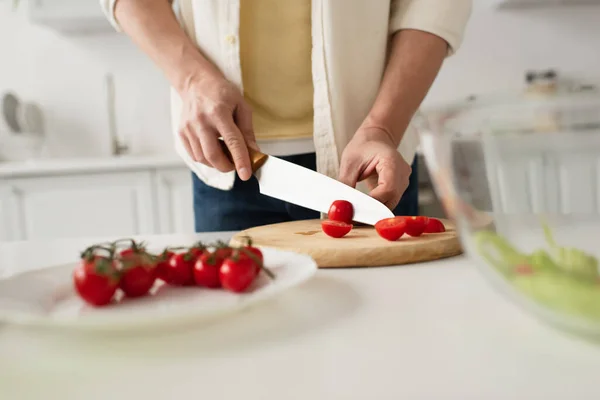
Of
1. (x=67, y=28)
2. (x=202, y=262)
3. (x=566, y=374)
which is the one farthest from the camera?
(x=67, y=28)

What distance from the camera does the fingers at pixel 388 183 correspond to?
0.82 metres

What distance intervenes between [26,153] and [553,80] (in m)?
2.47

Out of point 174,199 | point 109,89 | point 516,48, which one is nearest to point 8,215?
point 174,199

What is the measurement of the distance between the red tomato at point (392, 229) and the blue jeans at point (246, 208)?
1.14 ft

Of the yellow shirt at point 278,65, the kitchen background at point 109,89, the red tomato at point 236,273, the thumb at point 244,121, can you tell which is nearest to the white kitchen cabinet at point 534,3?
the kitchen background at point 109,89

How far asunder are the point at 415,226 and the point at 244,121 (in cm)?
37

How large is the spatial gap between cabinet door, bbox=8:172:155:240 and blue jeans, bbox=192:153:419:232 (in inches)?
41.4

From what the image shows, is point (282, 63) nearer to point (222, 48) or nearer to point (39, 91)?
point (222, 48)

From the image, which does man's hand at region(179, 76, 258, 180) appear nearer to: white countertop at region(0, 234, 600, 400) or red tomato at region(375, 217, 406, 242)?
red tomato at region(375, 217, 406, 242)

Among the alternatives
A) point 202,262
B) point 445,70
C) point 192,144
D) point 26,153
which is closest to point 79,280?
point 202,262

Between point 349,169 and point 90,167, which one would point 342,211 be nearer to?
point 349,169

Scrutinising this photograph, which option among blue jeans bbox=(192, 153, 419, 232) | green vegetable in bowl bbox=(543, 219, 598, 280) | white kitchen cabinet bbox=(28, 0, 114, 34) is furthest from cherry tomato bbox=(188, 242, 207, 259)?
white kitchen cabinet bbox=(28, 0, 114, 34)

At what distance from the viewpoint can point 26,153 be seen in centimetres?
262

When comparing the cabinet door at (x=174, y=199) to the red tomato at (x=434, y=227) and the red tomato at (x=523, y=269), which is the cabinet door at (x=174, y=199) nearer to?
the red tomato at (x=434, y=227)
